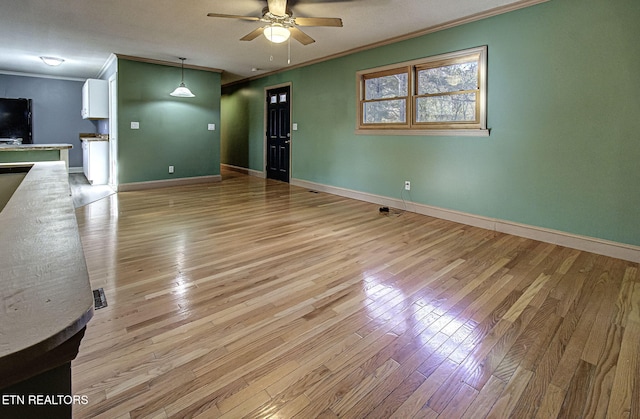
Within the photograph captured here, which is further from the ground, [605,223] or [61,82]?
[61,82]

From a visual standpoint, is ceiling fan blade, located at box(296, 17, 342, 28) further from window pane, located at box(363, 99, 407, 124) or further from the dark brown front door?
the dark brown front door

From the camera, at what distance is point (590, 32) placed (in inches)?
132

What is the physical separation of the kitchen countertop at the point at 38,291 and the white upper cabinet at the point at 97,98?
727cm

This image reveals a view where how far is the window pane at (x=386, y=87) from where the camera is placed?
5.17 meters

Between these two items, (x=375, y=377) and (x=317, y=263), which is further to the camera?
(x=317, y=263)

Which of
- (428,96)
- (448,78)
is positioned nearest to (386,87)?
(428,96)

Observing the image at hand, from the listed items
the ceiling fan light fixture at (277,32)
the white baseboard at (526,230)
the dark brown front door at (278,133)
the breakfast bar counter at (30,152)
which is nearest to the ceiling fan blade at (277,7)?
the ceiling fan light fixture at (277,32)

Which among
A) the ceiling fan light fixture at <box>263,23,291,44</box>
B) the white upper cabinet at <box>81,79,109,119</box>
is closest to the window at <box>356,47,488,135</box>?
the ceiling fan light fixture at <box>263,23,291,44</box>

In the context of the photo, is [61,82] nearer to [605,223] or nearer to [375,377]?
[375,377]

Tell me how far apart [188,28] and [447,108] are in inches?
145

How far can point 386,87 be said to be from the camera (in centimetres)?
543

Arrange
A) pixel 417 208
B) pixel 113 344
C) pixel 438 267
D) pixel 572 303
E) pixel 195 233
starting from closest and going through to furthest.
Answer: pixel 113 344
pixel 572 303
pixel 438 267
pixel 195 233
pixel 417 208

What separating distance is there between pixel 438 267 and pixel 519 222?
1.70 meters

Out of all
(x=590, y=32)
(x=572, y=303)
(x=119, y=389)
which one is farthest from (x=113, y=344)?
(x=590, y=32)
